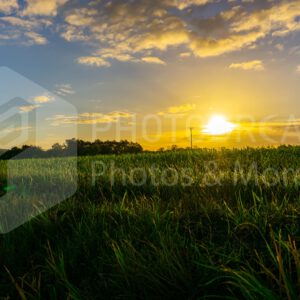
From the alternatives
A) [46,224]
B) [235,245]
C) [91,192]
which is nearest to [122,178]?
[91,192]

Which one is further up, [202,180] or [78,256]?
[202,180]

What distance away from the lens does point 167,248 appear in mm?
3242

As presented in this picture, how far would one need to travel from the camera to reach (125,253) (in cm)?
332

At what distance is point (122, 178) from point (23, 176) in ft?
8.32

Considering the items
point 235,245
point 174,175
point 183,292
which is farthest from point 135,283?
point 174,175

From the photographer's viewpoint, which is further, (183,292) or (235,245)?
(235,245)

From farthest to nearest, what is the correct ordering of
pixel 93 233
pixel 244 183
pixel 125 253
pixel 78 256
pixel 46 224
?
pixel 244 183
pixel 46 224
pixel 93 233
pixel 78 256
pixel 125 253

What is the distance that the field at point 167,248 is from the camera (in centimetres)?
284

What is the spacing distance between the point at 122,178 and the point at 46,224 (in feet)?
9.16

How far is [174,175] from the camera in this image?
7.12 metres

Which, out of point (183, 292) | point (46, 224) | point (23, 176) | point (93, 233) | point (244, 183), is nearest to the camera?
point (183, 292)

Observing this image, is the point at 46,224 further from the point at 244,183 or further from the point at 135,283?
the point at 244,183

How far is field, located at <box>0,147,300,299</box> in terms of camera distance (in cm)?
284

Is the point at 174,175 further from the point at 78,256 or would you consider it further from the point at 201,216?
the point at 78,256
